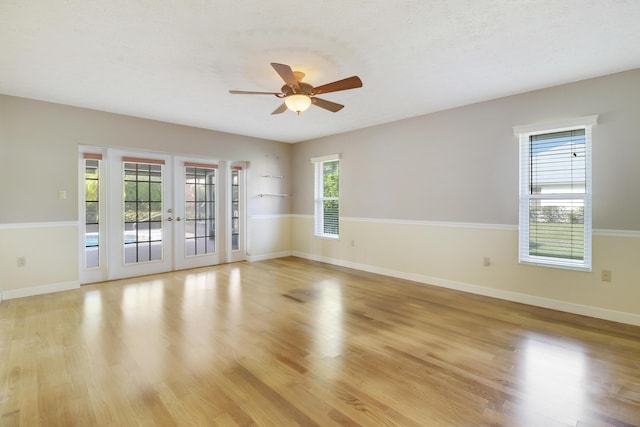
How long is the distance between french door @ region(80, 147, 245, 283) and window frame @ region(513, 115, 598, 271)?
15.8 ft

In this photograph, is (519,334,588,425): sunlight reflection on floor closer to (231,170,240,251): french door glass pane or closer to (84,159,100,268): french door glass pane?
(231,170,240,251): french door glass pane

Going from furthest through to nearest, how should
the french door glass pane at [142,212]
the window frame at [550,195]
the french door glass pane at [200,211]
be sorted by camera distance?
the french door glass pane at [200,211], the french door glass pane at [142,212], the window frame at [550,195]

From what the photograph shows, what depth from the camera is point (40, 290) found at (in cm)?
421

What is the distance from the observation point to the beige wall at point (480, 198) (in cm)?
328

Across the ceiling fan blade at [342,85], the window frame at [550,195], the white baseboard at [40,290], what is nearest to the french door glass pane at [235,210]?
the white baseboard at [40,290]

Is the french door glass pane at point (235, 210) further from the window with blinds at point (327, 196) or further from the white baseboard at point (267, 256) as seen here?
the window with blinds at point (327, 196)

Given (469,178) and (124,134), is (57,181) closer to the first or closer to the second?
(124,134)

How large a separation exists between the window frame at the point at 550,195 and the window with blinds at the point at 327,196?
3114 mm

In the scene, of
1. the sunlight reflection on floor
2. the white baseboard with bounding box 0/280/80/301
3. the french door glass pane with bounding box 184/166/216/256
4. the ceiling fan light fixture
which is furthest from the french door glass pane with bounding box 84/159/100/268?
the sunlight reflection on floor

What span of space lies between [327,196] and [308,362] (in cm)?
436

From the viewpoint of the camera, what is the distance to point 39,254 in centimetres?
423

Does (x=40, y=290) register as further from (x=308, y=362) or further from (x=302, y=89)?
(x=302, y=89)

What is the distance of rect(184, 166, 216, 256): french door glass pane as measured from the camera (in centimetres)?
571

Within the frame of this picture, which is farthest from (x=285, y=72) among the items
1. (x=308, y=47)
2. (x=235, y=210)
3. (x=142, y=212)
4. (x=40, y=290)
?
(x=40, y=290)
